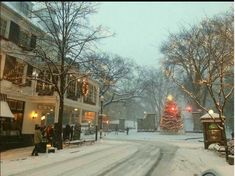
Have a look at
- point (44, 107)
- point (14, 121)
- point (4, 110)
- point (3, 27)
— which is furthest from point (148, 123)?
point (3, 27)

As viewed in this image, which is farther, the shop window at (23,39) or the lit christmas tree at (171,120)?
the lit christmas tree at (171,120)

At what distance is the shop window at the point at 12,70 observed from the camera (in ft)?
73.8

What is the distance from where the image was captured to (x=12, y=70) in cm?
2267

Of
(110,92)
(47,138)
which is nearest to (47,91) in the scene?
(47,138)

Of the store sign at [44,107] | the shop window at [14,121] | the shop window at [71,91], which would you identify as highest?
the shop window at [71,91]

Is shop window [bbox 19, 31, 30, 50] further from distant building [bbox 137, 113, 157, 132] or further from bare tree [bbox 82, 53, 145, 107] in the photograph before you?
distant building [bbox 137, 113, 157, 132]

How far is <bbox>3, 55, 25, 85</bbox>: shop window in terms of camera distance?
22494 mm

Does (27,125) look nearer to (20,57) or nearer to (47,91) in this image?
(47,91)

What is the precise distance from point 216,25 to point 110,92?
39.7m

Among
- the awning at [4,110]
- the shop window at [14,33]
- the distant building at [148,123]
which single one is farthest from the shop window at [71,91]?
the distant building at [148,123]

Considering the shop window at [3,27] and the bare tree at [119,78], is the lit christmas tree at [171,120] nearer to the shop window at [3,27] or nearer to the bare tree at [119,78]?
the bare tree at [119,78]

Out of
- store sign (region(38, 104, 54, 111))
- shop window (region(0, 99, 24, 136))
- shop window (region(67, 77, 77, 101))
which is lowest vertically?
shop window (region(0, 99, 24, 136))

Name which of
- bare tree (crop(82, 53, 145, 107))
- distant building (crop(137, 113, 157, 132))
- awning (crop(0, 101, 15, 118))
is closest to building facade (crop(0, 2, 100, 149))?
awning (crop(0, 101, 15, 118))

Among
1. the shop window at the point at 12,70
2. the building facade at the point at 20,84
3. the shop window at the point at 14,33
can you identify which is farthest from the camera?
the shop window at the point at 14,33
